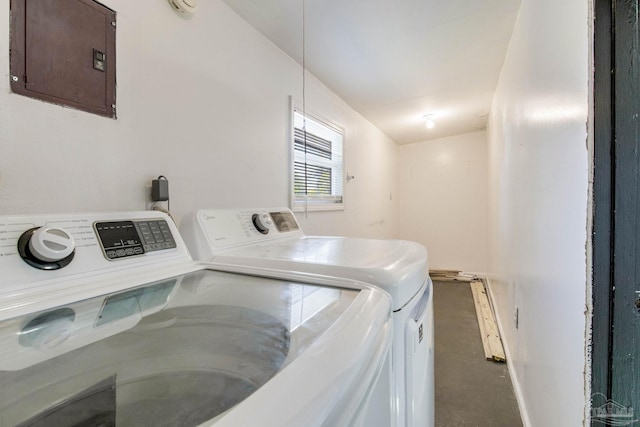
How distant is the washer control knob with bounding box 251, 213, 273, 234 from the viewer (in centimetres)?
127

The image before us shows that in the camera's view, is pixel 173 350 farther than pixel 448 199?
No

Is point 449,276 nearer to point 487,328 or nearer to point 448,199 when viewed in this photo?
point 448,199

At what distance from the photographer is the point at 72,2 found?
2.71ft

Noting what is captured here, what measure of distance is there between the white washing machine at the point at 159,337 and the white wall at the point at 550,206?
2.08 feet

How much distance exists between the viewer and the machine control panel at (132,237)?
2.44 feet

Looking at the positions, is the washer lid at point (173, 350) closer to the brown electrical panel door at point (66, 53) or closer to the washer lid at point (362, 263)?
the washer lid at point (362, 263)

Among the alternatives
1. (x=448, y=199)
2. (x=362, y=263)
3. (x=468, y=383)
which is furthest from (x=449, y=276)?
(x=362, y=263)

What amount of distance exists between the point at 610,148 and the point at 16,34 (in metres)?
1.52

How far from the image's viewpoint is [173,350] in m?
0.44

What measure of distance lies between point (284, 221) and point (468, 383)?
1.64 metres

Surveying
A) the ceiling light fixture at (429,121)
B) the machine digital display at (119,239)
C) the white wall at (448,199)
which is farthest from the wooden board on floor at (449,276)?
the machine digital display at (119,239)

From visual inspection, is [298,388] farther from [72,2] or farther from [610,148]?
[72,2]

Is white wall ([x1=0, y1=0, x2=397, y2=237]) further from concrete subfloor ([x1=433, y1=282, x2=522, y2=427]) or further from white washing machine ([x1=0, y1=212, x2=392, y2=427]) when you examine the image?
concrete subfloor ([x1=433, y1=282, x2=522, y2=427])

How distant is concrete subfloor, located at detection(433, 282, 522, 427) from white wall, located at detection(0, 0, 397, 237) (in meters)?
1.59
